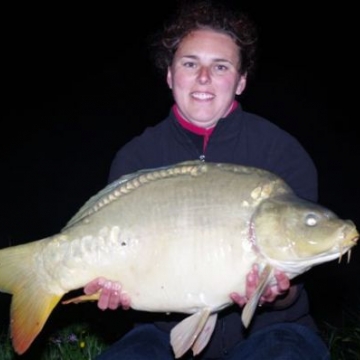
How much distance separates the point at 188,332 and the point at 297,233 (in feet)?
1.43

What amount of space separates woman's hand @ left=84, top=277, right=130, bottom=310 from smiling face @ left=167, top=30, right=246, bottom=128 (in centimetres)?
71

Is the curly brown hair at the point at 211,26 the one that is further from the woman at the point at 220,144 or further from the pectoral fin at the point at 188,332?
the pectoral fin at the point at 188,332

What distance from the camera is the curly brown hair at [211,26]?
2.51 m

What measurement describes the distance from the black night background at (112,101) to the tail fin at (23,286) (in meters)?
1.37

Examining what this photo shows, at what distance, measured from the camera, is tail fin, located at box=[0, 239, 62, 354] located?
2068mm

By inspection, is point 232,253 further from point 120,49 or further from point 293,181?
point 120,49

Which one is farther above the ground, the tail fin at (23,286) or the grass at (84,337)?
the tail fin at (23,286)

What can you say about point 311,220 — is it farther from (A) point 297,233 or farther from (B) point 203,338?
(B) point 203,338

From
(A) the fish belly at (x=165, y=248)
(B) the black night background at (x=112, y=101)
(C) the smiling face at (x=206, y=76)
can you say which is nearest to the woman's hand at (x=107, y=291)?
(A) the fish belly at (x=165, y=248)

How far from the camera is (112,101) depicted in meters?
17.3

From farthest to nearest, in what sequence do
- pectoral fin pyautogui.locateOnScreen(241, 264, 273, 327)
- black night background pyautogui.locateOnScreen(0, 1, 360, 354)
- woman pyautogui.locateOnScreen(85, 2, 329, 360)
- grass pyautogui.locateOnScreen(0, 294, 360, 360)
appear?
black night background pyautogui.locateOnScreen(0, 1, 360, 354)
grass pyautogui.locateOnScreen(0, 294, 360, 360)
woman pyautogui.locateOnScreen(85, 2, 329, 360)
pectoral fin pyautogui.locateOnScreen(241, 264, 273, 327)

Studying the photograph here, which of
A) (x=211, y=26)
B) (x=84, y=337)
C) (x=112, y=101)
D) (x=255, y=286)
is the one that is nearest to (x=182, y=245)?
(x=255, y=286)

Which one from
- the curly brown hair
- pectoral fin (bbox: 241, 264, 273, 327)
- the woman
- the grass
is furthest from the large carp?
the grass

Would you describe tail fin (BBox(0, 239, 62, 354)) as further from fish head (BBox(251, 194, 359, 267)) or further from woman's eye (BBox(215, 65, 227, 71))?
woman's eye (BBox(215, 65, 227, 71))
